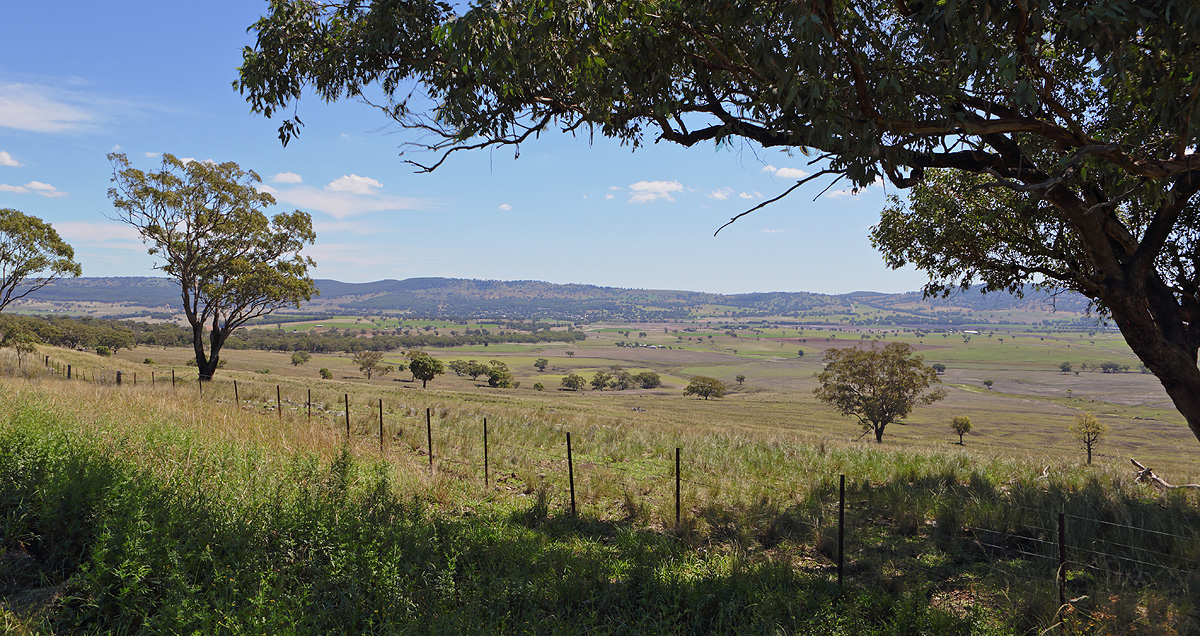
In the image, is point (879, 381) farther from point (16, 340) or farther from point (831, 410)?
point (16, 340)

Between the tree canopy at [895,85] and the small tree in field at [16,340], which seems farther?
Result: the small tree in field at [16,340]

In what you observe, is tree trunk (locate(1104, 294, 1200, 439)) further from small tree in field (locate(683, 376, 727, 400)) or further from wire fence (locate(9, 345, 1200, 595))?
small tree in field (locate(683, 376, 727, 400))

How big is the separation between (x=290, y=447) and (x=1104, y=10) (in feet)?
37.2

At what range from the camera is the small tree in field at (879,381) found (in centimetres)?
4584

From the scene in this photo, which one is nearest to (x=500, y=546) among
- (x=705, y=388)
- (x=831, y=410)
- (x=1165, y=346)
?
(x=1165, y=346)

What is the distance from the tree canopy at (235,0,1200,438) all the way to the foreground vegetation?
3765 millimetres

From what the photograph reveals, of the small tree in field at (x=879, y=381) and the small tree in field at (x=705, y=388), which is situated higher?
the small tree in field at (x=879, y=381)

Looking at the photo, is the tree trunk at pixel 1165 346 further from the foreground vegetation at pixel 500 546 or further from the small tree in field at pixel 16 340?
the small tree in field at pixel 16 340

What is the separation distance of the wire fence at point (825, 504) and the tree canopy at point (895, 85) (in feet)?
9.56

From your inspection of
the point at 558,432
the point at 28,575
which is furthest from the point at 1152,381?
the point at 28,575

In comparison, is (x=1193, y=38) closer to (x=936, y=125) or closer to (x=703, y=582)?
(x=936, y=125)

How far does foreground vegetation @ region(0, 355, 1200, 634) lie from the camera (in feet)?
15.9

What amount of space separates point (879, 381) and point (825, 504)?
42.8 m

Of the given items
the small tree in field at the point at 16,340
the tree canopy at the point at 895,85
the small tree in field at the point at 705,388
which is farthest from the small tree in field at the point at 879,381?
the small tree in field at the point at 16,340
